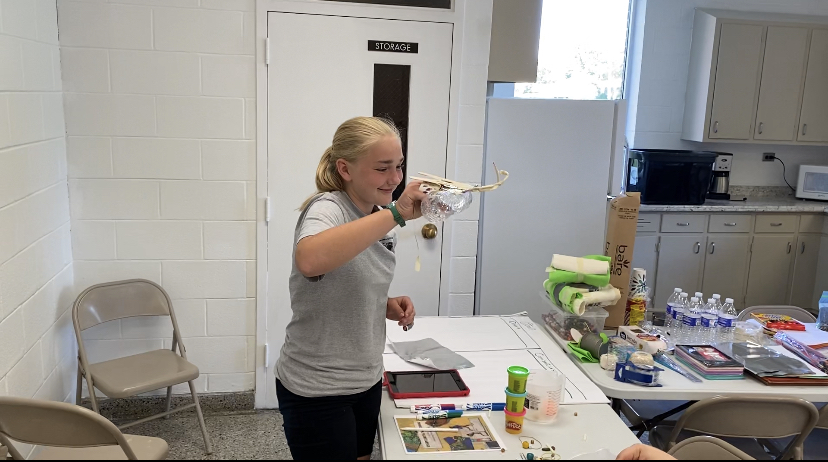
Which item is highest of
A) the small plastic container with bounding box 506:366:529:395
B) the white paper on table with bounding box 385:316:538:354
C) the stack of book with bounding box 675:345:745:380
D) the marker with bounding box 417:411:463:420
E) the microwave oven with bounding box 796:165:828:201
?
the microwave oven with bounding box 796:165:828:201

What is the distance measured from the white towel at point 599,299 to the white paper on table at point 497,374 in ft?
0.65

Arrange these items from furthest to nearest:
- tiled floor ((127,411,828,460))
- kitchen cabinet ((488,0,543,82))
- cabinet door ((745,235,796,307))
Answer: cabinet door ((745,235,796,307))
kitchen cabinet ((488,0,543,82))
tiled floor ((127,411,828,460))

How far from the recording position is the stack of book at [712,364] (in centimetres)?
221

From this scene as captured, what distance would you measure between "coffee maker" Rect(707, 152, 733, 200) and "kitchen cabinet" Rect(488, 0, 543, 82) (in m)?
2.23

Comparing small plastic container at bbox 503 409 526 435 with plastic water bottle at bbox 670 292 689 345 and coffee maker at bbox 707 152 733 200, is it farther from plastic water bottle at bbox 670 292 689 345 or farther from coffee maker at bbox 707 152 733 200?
coffee maker at bbox 707 152 733 200

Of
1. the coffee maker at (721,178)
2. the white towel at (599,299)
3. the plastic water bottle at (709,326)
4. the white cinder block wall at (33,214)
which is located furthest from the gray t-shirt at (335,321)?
the coffee maker at (721,178)

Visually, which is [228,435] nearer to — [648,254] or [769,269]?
[648,254]

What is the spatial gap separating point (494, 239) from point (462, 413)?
199 cm

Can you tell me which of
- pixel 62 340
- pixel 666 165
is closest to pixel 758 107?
pixel 666 165

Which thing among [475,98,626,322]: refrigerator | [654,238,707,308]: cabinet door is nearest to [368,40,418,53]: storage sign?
[475,98,626,322]: refrigerator

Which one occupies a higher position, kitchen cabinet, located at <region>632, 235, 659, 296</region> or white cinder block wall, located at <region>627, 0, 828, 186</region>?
white cinder block wall, located at <region>627, 0, 828, 186</region>

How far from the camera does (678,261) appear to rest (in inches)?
190

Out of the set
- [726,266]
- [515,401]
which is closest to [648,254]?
[726,266]

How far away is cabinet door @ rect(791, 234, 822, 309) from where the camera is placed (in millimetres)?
4980
